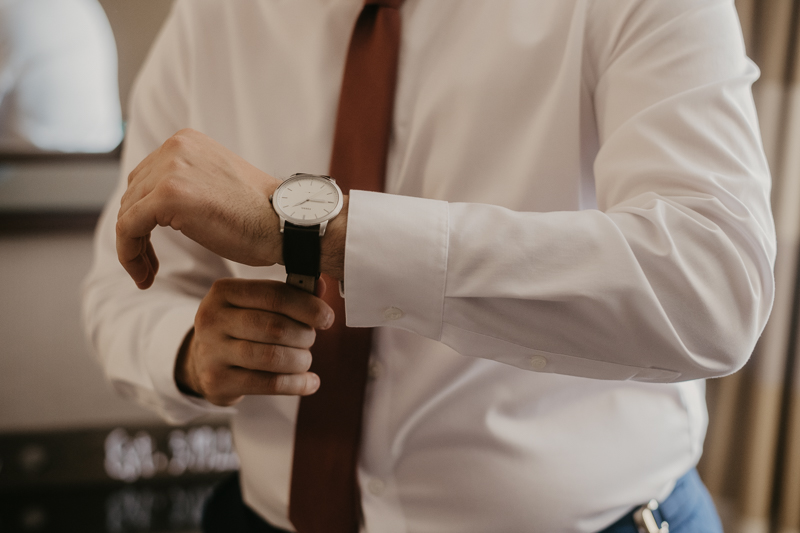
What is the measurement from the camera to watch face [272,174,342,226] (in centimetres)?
50

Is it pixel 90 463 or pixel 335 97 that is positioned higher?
pixel 335 97

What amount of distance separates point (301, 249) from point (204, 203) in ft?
0.31

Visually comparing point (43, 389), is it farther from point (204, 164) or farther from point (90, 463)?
point (204, 164)

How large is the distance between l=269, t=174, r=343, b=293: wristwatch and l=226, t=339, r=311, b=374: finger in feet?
0.37

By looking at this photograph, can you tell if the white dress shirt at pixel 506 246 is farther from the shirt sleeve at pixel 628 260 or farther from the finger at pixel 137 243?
the finger at pixel 137 243

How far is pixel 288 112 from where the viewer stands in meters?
0.82

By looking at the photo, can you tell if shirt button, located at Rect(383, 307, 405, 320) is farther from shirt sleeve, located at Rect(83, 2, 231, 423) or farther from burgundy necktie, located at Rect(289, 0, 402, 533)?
shirt sleeve, located at Rect(83, 2, 231, 423)

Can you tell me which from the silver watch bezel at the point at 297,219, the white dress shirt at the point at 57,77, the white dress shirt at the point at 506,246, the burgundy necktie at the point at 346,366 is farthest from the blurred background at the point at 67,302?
the silver watch bezel at the point at 297,219

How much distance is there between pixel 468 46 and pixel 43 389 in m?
1.88

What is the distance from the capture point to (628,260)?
51 centimetres

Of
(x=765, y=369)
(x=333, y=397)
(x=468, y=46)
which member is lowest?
(x=765, y=369)

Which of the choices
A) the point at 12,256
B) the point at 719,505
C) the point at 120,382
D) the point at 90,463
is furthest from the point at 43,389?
the point at 719,505

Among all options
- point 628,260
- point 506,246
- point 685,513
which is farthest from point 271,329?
point 685,513

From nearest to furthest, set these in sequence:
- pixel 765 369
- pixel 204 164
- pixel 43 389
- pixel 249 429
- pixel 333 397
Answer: pixel 204 164, pixel 333 397, pixel 249 429, pixel 765 369, pixel 43 389
